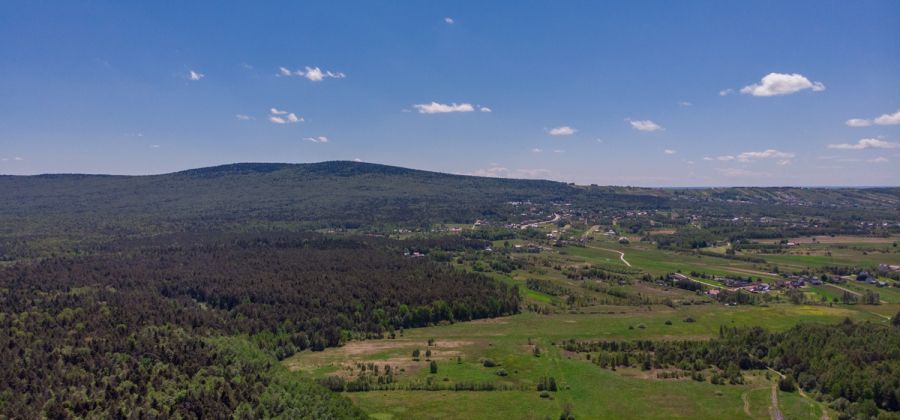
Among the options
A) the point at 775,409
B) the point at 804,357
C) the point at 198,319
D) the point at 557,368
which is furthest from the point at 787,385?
the point at 198,319

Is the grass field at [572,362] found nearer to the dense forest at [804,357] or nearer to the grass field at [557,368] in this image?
the grass field at [557,368]

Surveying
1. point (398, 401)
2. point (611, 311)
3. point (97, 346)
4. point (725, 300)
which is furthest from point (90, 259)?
point (725, 300)

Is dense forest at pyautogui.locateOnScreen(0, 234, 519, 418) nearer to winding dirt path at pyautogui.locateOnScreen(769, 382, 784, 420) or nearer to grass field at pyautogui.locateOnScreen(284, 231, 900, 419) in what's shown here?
grass field at pyautogui.locateOnScreen(284, 231, 900, 419)

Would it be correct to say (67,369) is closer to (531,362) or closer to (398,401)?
(398,401)

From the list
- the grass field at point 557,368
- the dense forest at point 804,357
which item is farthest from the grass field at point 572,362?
the dense forest at point 804,357

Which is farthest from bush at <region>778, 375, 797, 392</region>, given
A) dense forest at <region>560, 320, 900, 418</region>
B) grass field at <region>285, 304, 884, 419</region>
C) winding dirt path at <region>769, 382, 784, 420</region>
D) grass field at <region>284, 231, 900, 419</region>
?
grass field at <region>285, 304, 884, 419</region>

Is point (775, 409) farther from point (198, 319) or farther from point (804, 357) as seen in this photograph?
point (198, 319)
